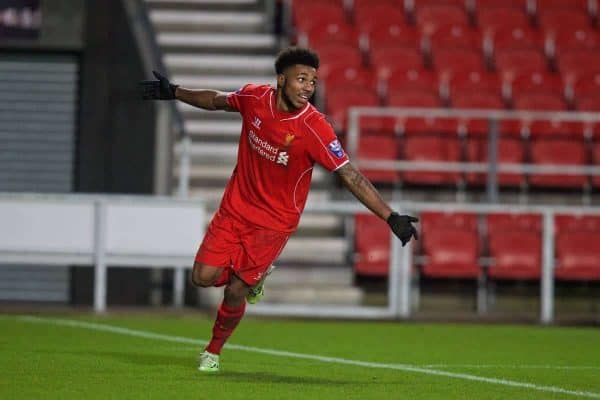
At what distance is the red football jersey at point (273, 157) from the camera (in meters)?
7.93

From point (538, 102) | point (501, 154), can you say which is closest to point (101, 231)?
point (501, 154)

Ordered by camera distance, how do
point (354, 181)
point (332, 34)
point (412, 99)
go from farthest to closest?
1. point (332, 34)
2. point (412, 99)
3. point (354, 181)

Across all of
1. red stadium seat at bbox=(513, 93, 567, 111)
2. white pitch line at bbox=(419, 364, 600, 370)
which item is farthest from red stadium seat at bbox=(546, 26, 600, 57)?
white pitch line at bbox=(419, 364, 600, 370)

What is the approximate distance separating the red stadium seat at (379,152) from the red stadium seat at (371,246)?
66 cm

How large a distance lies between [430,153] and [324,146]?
8.38 meters

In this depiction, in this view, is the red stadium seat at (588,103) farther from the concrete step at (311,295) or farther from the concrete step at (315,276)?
the concrete step at (311,295)

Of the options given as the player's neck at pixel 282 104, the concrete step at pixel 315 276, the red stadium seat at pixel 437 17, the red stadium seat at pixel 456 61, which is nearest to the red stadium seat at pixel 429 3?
the red stadium seat at pixel 437 17

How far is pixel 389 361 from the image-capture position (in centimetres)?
956

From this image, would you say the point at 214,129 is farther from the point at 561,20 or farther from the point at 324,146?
the point at 324,146

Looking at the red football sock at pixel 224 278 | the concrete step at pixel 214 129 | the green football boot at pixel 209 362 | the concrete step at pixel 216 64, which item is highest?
the concrete step at pixel 216 64

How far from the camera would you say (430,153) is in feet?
53.0

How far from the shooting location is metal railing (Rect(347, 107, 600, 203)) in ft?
50.0

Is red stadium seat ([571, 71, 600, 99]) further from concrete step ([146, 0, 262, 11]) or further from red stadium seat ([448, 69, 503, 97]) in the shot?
concrete step ([146, 0, 262, 11])

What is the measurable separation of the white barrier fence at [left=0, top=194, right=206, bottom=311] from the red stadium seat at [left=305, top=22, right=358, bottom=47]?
411cm
